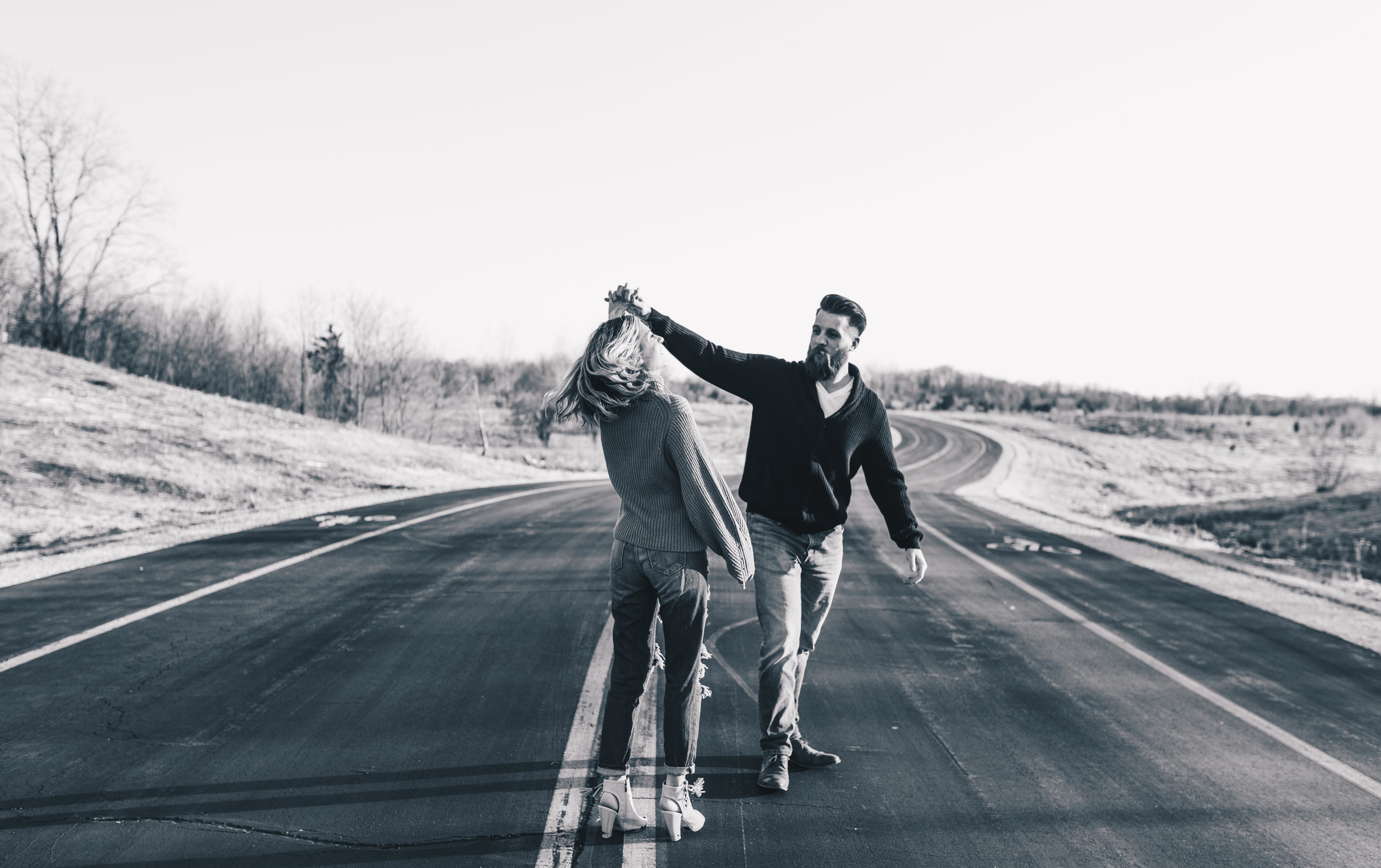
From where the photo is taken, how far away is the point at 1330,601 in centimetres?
894

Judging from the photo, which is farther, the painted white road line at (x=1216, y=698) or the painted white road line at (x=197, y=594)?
the painted white road line at (x=197, y=594)

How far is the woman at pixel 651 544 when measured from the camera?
3.37 m

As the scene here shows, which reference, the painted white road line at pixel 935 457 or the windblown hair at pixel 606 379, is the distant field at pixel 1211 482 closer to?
the painted white road line at pixel 935 457

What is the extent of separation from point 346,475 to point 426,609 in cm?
1537

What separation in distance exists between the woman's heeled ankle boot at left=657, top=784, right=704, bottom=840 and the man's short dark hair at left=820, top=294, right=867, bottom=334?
2195 millimetres

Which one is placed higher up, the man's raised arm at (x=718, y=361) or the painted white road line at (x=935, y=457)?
the man's raised arm at (x=718, y=361)

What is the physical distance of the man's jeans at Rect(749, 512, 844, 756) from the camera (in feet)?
12.7

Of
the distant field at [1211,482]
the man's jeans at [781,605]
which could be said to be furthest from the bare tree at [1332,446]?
the man's jeans at [781,605]

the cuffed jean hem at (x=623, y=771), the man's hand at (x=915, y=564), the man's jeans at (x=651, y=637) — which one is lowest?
the cuffed jean hem at (x=623, y=771)

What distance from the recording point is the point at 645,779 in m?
3.92

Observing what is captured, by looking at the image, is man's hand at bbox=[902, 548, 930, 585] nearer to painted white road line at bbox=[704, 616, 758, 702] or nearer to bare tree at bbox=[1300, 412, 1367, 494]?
→ painted white road line at bbox=[704, 616, 758, 702]

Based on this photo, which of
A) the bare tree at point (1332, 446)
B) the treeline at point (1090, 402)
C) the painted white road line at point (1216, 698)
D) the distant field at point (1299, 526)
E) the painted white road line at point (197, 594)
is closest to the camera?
the painted white road line at point (1216, 698)

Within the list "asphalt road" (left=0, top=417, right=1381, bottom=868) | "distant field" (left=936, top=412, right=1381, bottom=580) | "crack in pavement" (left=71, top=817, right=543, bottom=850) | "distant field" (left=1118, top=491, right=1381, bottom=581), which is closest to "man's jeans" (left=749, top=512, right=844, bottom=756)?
"asphalt road" (left=0, top=417, right=1381, bottom=868)

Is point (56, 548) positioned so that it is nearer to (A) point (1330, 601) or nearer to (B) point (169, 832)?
(B) point (169, 832)
